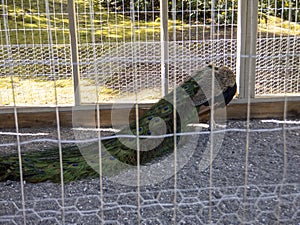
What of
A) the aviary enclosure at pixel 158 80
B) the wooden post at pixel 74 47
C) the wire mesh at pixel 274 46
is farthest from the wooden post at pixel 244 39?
the wooden post at pixel 74 47

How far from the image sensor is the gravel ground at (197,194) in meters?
2.29

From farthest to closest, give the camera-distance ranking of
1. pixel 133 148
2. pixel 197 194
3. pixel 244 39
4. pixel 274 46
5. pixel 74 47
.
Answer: pixel 274 46
pixel 244 39
pixel 74 47
pixel 133 148
pixel 197 194

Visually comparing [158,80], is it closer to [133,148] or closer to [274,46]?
[274,46]

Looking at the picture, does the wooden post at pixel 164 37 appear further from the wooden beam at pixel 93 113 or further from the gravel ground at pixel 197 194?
the gravel ground at pixel 197 194

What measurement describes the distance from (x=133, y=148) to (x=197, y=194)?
56 centimetres

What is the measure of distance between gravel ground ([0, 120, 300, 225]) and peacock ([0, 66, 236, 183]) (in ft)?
0.31

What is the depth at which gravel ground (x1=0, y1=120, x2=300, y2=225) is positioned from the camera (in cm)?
229

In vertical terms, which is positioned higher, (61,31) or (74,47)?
(61,31)

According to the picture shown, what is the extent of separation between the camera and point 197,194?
266 cm

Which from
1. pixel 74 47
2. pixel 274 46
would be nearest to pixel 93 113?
pixel 74 47

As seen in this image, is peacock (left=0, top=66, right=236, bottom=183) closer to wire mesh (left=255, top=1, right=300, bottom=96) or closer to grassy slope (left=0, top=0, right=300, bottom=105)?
wire mesh (left=255, top=1, right=300, bottom=96)

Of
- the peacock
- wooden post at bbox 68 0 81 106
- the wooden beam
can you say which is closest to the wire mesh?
the wooden beam

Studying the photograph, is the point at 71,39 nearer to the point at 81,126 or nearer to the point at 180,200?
the point at 81,126

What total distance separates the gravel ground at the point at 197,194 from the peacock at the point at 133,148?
0.10 meters
